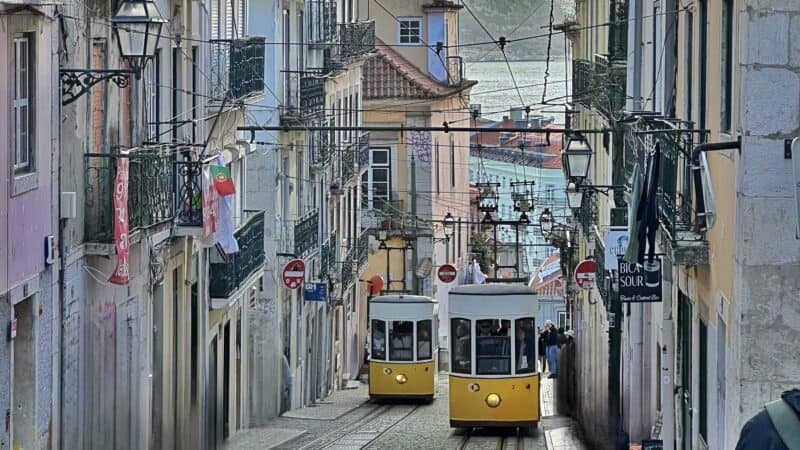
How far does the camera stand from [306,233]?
33406mm

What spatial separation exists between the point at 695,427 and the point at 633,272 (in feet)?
12.5

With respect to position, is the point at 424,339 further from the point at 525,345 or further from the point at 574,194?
the point at 574,194

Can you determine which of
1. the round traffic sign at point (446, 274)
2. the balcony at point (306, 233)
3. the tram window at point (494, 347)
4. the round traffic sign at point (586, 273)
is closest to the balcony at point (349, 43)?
the balcony at point (306, 233)

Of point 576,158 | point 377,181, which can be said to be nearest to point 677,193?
point 576,158

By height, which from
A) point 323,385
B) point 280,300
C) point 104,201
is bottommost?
point 323,385

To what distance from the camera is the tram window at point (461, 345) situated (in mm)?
25094

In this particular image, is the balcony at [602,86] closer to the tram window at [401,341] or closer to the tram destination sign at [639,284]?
the tram window at [401,341]

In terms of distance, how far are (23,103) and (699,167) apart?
5.39 m

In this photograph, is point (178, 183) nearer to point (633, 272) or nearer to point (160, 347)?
point (160, 347)

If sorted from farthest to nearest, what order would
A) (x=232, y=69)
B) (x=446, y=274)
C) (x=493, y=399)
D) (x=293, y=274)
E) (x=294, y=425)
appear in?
(x=446, y=274) → (x=293, y=274) → (x=294, y=425) → (x=493, y=399) → (x=232, y=69)

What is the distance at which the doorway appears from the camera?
12.9m

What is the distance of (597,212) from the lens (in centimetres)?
3003

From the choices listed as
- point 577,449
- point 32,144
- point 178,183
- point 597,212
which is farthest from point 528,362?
point 32,144

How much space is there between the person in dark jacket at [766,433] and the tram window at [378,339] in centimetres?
2769
